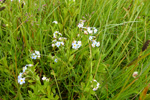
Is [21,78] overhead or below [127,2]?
below

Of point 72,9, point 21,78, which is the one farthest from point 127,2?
point 21,78

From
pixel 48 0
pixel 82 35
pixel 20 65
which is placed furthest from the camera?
pixel 48 0

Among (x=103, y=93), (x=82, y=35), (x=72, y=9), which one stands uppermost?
(x=72, y=9)

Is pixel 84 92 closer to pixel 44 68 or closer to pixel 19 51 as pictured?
pixel 44 68

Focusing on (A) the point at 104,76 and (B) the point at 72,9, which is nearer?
(A) the point at 104,76

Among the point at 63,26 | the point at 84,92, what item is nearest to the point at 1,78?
the point at 84,92

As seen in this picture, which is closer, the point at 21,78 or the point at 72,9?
the point at 21,78

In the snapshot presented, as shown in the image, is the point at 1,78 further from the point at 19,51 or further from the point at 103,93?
the point at 103,93

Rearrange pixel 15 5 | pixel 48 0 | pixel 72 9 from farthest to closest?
pixel 48 0
pixel 15 5
pixel 72 9

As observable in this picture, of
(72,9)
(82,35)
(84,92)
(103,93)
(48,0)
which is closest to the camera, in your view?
(84,92)
